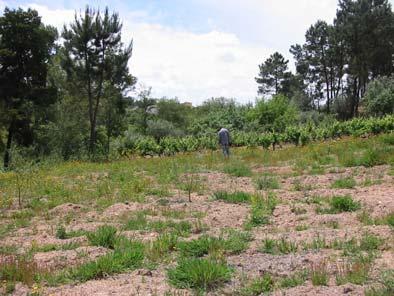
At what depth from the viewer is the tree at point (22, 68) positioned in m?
32.6

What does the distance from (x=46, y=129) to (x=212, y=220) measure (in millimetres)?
32834

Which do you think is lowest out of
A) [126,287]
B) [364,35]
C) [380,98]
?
[126,287]

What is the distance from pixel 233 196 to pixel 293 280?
5633mm

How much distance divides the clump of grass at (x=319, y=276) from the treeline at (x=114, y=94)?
11.9 m

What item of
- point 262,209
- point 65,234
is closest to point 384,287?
point 262,209

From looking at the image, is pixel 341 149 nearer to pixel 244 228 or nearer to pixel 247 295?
pixel 244 228

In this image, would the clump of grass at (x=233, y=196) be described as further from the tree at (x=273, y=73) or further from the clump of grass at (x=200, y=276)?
the tree at (x=273, y=73)

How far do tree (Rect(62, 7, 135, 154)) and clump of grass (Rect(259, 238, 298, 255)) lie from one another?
31513 millimetres

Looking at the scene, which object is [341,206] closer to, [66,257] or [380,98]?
[66,257]

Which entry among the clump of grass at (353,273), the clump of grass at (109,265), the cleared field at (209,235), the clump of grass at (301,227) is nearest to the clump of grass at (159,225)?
the cleared field at (209,235)

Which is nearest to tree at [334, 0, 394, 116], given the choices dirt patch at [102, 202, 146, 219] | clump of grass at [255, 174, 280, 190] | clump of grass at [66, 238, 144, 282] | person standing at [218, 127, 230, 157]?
person standing at [218, 127, 230, 157]

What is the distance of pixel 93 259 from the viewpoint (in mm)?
6961

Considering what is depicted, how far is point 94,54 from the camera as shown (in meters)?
37.5

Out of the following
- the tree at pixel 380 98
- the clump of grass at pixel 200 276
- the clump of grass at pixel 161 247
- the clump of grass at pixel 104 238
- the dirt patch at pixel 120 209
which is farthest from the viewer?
the tree at pixel 380 98
